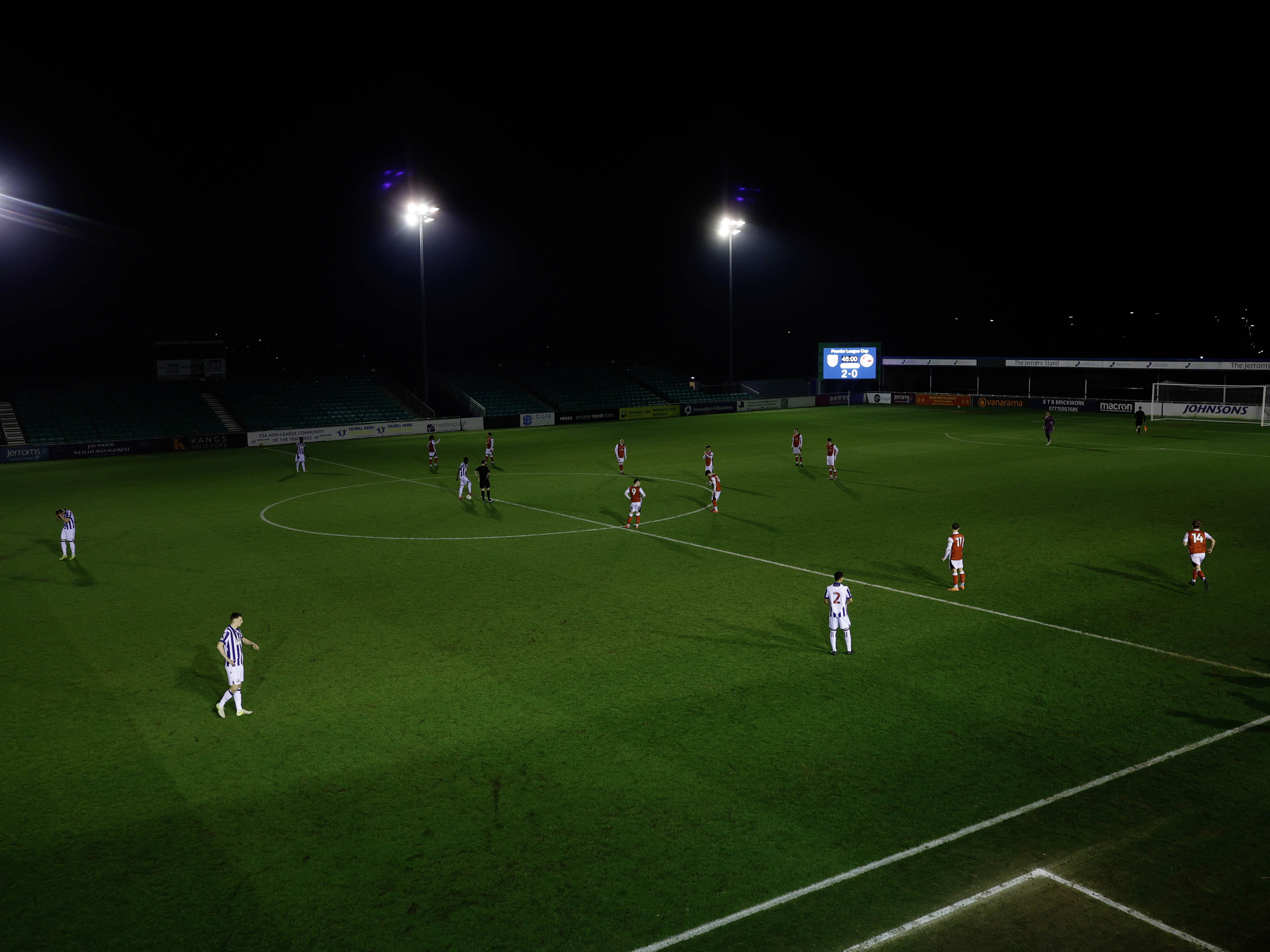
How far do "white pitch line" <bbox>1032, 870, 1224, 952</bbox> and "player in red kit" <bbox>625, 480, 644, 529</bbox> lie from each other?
16.4 metres

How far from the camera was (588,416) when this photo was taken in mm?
65438

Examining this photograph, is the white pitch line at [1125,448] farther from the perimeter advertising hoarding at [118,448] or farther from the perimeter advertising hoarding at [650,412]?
the perimeter advertising hoarding at [118,448]

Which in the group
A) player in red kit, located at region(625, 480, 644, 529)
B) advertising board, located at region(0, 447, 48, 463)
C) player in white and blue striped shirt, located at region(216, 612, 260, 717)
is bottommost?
player in white and blue striped shirt, located at region(216, 612, 260, 717)

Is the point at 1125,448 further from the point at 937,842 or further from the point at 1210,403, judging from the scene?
the point at 937,842

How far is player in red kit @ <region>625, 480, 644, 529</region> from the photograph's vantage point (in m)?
24.7

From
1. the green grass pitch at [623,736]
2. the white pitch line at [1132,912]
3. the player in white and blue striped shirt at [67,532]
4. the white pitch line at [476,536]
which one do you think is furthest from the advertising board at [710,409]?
the white pitch line at [1132,912]

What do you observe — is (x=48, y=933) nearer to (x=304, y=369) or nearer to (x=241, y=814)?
(x=241, y=814)

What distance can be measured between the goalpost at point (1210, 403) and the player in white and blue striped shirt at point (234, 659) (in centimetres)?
5878

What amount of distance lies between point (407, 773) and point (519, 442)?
136 feet

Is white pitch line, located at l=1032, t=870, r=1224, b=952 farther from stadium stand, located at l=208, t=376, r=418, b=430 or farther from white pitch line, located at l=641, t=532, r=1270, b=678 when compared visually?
stadium stand, located at l=208, t=376, r=418, b=430

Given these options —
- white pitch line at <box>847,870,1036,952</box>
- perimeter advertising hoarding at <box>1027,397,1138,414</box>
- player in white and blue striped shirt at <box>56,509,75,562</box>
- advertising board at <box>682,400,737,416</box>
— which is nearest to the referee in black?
player in white and blue striped shirt at <box>56,509,75,562</box>

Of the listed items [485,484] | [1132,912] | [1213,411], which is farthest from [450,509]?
[1213,411]

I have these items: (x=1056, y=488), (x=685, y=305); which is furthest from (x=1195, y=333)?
(x=1056, y=488)

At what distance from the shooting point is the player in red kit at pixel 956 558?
708 inches
